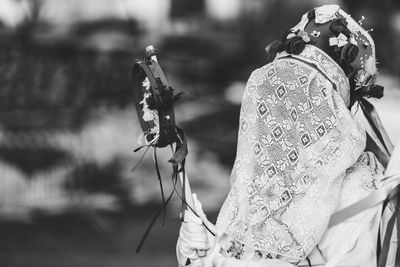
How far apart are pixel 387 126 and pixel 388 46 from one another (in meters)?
0.75

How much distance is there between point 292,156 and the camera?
9.91 feet

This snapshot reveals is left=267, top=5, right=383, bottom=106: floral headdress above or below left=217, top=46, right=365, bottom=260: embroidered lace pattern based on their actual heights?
above

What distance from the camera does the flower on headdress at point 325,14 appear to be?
10.3 feet

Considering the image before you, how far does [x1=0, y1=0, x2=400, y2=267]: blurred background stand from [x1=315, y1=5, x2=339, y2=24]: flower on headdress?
4473 mm

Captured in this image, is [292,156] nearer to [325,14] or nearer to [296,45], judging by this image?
[296,45]

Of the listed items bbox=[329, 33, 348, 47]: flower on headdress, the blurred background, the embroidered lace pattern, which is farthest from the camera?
the blurred background

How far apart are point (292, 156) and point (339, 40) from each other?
16.1 inches

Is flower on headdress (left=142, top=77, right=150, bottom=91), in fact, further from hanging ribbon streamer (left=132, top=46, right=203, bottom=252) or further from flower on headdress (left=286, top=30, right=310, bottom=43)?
flower on headdress (left=286, top=30, right=310, bottom=43)

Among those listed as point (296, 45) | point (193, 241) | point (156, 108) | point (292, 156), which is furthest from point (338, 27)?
point (193, 241)

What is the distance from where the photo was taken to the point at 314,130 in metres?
3.00

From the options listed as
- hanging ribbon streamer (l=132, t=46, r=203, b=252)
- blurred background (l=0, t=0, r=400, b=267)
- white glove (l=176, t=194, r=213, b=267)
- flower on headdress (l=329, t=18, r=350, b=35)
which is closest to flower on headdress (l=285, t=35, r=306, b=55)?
flower on headdress (l=329, t=18, r=350, b=35)

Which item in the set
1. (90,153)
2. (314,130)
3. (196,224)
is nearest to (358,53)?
(314,130)

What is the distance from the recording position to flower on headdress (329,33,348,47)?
10.1 feet

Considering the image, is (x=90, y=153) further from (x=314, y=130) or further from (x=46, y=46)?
(x=314, y=130)
